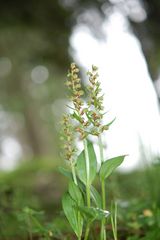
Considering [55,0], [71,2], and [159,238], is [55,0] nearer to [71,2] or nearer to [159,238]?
[71,2]

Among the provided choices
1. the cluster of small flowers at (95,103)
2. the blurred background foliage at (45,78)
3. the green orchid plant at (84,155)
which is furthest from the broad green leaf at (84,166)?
the blurred background foliage at (45,78)

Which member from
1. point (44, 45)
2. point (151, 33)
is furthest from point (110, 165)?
point (44, 45)

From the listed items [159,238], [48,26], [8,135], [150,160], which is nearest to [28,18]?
[48,26]

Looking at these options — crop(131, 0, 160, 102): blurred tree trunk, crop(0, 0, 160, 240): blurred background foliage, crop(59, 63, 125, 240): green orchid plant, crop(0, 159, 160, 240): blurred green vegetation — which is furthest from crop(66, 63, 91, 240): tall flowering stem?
crop(131, 0, 160, 102): blurred tree trunk

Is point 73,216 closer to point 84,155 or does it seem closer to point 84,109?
point 84,155

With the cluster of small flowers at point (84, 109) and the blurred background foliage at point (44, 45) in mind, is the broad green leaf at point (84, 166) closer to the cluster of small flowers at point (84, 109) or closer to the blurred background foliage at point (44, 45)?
the cluster of small flowers at point (84, 109)

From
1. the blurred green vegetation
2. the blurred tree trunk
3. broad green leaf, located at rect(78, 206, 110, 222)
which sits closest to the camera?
broad green leaf, located at rect(78, 206, 110, 222)

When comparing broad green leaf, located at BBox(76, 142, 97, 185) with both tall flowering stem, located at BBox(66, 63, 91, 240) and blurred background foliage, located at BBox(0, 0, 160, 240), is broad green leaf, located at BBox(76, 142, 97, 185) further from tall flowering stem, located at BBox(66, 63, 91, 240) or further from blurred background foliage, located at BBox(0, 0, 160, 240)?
blurred background foliage, located at BBox(0, 0, 160, 240)

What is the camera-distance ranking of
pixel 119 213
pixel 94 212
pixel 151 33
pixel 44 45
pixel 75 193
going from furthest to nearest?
pixel 44 45, pixel 151 33, pixel 119 213, pixel 75 193, pixel 94 212
